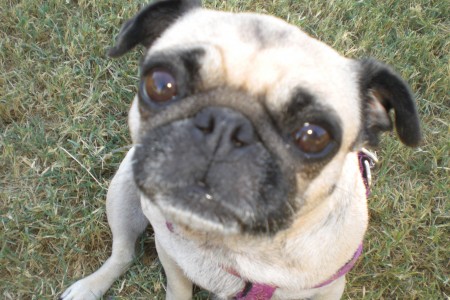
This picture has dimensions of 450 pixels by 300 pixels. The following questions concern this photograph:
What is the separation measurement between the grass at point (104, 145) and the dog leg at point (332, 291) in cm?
56

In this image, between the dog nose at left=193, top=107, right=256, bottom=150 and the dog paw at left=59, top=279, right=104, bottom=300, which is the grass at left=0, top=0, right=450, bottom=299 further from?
the dog nose at left=193, top=107, right=256, bottom=150

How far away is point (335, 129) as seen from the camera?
193 cm

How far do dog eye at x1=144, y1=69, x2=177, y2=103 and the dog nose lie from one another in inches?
7.2

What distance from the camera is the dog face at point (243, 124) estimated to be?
181 cm

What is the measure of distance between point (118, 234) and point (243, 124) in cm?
156

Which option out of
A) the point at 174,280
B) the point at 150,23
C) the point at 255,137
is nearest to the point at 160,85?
the point at 255,137

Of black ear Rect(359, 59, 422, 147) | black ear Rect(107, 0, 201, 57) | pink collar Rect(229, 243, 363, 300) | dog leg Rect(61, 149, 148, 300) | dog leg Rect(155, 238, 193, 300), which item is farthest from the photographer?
dog leg Rect(61, 149, 148, 300)

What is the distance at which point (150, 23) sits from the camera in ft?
7.77

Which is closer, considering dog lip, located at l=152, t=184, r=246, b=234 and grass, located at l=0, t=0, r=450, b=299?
dog lip, located at l=152, t=184, r=246, b=234

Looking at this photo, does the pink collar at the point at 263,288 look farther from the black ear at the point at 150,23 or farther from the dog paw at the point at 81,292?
the black ear at the point at 150,23

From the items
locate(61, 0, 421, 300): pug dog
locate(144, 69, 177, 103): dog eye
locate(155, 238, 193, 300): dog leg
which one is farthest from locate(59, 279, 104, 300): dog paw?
locate(144, 69, 177, 103): dog eye

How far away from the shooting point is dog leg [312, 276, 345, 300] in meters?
2.63

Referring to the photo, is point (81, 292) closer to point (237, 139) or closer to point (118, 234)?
point (118, 234)

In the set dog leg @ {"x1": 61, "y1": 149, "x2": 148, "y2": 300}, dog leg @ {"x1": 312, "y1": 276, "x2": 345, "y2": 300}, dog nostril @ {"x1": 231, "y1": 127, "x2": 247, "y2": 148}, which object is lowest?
dog leg @ {"x1": 61, "y1": 149, "x2": 148, "y2": 300}
